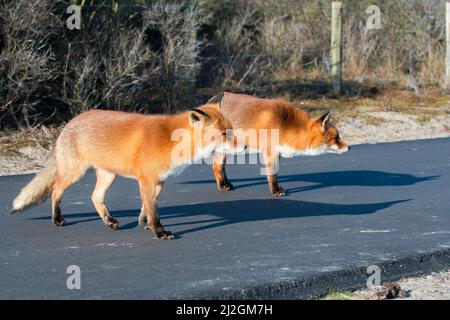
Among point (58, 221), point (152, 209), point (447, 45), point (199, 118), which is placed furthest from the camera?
point (447, 45)

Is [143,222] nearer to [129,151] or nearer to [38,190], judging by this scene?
[129,151]

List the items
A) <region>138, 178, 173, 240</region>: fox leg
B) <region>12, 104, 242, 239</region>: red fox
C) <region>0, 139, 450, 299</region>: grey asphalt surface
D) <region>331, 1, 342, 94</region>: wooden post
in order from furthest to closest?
<region>331, 1, 342, 94</region>: wooden post → <region>12, 104, 242, 239</region>: red fox → <region>138, 178, 173, 240</region>: fox leg → <region>0, 139, 450, 299</region>: grey asphalt surface

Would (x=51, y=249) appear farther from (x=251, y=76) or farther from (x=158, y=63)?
(x=251, y=76)

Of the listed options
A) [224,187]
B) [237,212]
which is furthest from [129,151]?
[224,187]

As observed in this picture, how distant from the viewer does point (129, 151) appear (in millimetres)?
8289

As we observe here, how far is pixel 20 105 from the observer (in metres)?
14.7

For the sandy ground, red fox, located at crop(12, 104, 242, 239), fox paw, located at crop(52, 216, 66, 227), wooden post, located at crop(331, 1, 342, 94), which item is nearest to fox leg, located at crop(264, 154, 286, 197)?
red fox, located at crop(12, 104, 242, 239)

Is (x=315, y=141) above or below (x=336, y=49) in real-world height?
below

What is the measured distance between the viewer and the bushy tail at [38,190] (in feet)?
28.3

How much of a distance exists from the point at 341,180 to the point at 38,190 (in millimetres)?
4406

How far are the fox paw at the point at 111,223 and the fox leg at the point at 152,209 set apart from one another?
20.7 inches

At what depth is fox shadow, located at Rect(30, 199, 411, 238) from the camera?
349 inches

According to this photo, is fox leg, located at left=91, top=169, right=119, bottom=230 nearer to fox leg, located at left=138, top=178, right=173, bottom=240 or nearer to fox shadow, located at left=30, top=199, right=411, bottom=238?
fox shadow, located at left=30, top=199, right=411, bottom=238

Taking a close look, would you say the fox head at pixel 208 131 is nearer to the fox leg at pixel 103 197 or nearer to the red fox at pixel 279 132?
the fox leg at pixel 103 197
